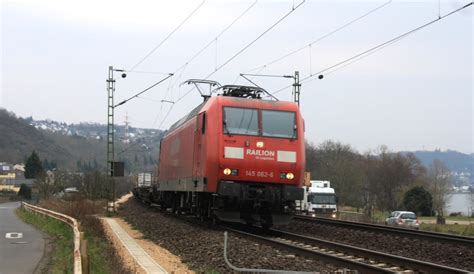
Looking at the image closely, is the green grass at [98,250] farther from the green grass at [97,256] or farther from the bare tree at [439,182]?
the bare tree at [439,182]

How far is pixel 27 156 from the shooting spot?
377ft

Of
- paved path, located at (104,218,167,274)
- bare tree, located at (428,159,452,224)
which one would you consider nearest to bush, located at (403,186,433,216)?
bare tree, located at (428,159,452,224)

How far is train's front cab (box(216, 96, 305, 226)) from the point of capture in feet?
54.1

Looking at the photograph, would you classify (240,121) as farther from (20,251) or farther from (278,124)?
(20,251)

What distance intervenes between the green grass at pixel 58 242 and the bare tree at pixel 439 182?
50.5 m

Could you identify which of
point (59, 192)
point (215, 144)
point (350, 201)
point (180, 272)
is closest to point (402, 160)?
point (350, 201)

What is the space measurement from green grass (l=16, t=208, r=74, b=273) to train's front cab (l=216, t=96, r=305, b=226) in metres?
4.39

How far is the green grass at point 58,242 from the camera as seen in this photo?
1451 centimetres

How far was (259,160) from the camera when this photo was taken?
16.6m

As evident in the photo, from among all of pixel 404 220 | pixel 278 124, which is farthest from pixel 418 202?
pixel 278 124

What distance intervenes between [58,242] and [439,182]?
67.2 meters

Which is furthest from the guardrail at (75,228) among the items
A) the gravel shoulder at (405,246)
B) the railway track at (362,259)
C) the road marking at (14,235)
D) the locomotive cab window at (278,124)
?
the gravel shoulder at (405,246)

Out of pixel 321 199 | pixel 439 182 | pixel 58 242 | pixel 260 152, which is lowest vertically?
pixel 58 242

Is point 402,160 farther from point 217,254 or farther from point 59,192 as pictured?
point 217,254
